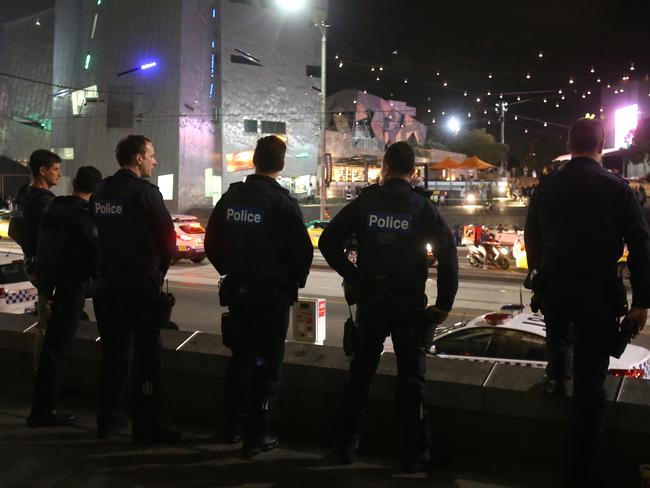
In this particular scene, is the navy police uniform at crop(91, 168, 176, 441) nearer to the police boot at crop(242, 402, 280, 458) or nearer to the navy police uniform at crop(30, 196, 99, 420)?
the navy police uniform at crop(30, 196, 99, 420)

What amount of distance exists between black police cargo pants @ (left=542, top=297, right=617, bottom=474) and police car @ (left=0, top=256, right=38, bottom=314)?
25.8 ft

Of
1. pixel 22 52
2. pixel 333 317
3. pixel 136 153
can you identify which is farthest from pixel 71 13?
pixel 136 153

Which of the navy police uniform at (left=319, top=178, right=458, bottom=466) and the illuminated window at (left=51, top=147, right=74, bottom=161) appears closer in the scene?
the navy police uniform at (left=319, top=178, right=458, bottom=466)

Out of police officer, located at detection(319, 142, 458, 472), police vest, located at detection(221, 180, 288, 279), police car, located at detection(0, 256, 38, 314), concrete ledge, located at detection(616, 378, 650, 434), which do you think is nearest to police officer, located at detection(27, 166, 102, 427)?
police vest, located at detection(221, 180, 288, 279)

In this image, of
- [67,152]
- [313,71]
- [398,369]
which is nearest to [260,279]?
[398,369]

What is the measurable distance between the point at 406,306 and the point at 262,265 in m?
0.86

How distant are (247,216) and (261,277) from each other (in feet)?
1.19

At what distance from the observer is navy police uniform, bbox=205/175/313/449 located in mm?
3980

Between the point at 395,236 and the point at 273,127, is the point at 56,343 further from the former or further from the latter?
the point at 273,127

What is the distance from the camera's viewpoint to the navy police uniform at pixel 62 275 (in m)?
4.61

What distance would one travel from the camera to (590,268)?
3.40 m

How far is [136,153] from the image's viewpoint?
14.6 ft

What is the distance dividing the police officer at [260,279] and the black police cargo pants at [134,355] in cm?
53

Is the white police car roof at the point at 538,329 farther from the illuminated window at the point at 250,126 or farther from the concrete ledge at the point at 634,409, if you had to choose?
the illuminated window at the point at 250,126
